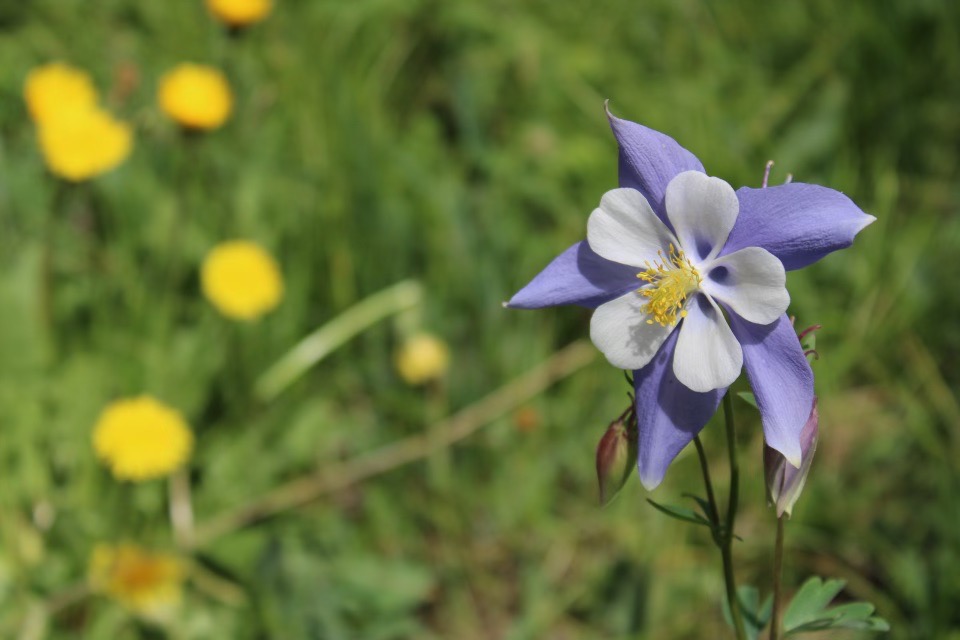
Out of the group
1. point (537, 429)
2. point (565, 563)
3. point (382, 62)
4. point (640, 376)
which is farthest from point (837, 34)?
point (640, 376)

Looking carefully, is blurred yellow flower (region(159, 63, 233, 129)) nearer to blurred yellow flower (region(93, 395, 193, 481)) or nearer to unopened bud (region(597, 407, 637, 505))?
blurred yellow flower (region(93, 395, 193, 481))

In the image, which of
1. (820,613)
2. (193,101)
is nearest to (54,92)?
(193,101)

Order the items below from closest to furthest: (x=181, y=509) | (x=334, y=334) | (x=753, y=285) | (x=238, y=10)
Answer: (x=753, y=285) → (x=181, y=509) → (x=334, y=334) → (x=238, y=10)

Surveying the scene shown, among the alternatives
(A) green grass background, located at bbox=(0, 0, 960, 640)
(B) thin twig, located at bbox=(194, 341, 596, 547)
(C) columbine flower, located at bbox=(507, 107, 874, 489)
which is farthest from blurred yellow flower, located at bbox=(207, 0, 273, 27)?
(C) columbine flower, located at bbox=(507, 107, 874, 489)

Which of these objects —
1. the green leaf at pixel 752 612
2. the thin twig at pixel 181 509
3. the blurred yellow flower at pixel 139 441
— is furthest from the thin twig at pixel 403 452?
the green leaf at pixel 752 612

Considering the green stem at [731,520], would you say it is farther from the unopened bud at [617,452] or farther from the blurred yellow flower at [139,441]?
the blurred yellow flower at [139,441]

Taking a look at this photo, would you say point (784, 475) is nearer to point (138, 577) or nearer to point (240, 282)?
point (138, 577)
